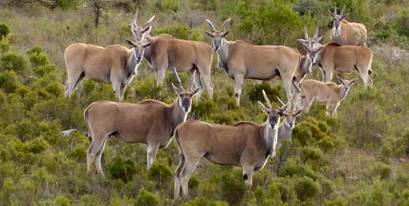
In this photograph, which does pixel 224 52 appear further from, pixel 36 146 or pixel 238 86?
pixel 36 146

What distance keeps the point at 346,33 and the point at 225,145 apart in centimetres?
1199

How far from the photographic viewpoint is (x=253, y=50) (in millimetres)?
17266

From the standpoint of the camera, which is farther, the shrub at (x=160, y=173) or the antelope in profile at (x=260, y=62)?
the antelope in profile at (x=260, y=62)

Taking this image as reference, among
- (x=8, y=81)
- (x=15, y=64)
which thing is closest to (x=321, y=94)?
(x=8, y=81)

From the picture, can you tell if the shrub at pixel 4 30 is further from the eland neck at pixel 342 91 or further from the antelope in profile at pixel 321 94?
the eland neck at pixel 342 91

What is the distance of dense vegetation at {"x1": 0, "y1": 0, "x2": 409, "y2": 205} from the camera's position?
39.4ft

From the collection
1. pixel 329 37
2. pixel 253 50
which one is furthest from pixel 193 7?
pixel 253 50

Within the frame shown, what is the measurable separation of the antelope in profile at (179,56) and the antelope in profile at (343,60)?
3.40 meters

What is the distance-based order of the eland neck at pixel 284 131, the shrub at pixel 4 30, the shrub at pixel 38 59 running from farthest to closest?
the shrub at pixel 4 30
the shrub at pixel 38 59
the eland neck at pixel 284 131

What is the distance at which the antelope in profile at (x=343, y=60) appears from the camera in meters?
19.6

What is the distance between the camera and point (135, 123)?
1288cm

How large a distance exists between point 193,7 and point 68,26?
665 cm

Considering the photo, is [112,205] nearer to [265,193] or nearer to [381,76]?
[265,193]

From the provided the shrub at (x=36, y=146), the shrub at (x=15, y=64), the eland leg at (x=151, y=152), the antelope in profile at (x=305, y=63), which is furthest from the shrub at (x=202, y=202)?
the shrub at (x=15, y=64)
